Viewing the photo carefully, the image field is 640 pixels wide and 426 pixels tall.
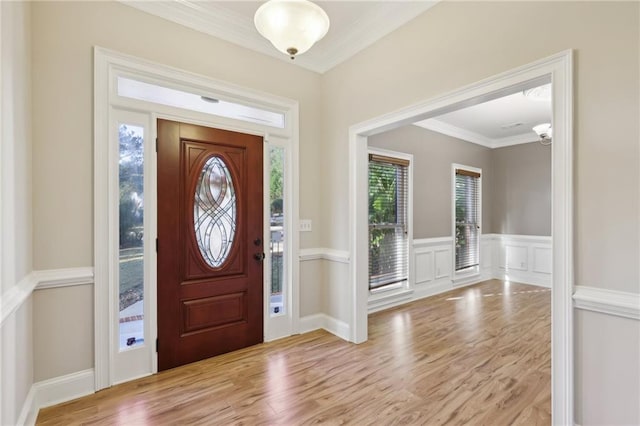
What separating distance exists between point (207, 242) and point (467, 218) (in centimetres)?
508

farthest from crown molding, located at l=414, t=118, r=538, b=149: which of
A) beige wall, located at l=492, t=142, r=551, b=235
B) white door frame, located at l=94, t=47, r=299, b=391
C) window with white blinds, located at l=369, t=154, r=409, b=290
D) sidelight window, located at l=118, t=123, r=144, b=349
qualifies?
sidelight window, located at l=118, t=123, r=144, b=349

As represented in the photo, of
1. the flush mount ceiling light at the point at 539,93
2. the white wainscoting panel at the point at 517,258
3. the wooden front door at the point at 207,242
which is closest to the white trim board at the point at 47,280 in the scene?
the wooden front door at the point at 207,242

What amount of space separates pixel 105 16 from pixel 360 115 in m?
2.33

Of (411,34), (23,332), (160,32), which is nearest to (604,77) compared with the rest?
(411,34)

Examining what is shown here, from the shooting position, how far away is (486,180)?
250 inches

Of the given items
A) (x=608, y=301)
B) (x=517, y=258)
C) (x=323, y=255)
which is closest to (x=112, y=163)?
(x=323, y=255)

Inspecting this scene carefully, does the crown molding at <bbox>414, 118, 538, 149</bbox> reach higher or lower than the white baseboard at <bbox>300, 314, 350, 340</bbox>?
higher

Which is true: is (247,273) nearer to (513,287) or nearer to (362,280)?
(362,280)

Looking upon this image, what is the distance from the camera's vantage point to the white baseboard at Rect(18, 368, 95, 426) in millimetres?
1965

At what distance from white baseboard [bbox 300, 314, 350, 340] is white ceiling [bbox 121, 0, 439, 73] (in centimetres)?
299

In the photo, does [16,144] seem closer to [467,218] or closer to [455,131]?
[455,131]

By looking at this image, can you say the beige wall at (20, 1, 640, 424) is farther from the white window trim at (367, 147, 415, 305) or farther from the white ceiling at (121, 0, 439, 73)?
the white window trim at (367, 147, 415, 305)

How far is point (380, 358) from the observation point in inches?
112

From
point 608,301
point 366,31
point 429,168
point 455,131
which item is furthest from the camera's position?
point 455,131
